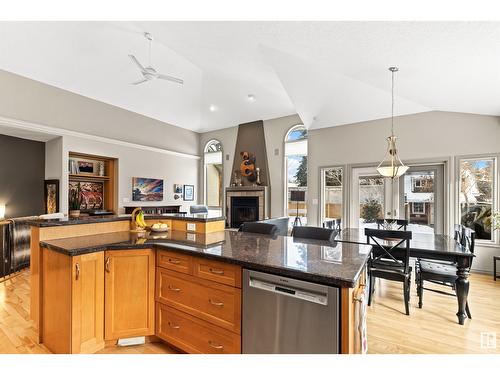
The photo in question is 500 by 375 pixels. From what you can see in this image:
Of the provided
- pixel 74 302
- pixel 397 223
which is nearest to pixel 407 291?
pixel 397 223

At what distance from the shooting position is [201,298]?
1.92 metres

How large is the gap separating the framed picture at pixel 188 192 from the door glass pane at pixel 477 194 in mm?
6983

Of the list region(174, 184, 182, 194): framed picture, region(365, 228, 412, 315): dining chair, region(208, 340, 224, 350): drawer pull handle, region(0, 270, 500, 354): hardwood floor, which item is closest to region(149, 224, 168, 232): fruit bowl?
region(0, 270, 500, 354): hardwood floor

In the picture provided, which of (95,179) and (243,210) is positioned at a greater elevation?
(95,179)

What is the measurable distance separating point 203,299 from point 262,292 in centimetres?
54

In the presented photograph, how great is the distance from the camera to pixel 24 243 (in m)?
4.42

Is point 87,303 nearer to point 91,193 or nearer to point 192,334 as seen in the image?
point 192,334

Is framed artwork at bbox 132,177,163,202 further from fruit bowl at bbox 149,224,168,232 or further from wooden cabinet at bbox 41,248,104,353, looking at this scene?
wooden cabinet at bbox 41,248,104,353

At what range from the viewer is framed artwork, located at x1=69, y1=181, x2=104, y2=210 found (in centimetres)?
606

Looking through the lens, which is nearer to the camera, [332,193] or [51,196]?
[51,196]

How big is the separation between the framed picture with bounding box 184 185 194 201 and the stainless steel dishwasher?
6995mm

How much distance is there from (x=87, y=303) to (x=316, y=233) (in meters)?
2.20

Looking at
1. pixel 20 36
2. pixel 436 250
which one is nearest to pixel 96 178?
pixel 20 36

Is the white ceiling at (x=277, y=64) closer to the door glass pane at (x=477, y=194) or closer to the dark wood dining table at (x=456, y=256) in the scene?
the door glass pane at (x=477, y=194)
